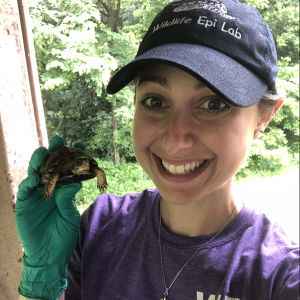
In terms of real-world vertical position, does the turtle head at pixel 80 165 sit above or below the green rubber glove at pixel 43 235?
above

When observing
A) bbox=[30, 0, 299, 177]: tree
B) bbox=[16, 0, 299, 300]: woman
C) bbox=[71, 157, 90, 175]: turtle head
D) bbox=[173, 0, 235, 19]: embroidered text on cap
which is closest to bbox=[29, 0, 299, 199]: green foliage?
bbox=[30, 0, 299, 177]: tree

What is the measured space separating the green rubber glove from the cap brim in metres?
0.47

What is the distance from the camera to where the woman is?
581 millimetres

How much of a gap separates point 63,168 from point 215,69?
1.83ft

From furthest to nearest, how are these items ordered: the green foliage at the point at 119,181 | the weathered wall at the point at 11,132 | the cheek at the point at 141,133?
the green foliage at the point at 119,181 → the weathered wall at the point at 11,132 → the cheek at the point at 141,133

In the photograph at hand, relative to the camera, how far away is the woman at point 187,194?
58 cm

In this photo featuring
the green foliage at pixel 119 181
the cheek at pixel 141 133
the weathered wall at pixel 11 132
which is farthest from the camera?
the green foliage at pixel 119 181

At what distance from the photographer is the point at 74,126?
1.02 metres

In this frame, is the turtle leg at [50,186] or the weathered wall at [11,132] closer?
the turtle leg at [50,186]

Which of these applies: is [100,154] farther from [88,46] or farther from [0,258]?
[0,258]

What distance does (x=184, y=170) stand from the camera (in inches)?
25.3

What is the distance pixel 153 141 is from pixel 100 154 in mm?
457

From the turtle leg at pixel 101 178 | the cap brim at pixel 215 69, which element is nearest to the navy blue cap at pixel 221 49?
the cap brim at pixel 215 69

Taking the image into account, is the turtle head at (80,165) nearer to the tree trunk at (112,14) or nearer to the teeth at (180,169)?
the tree trunk at (112,14)
